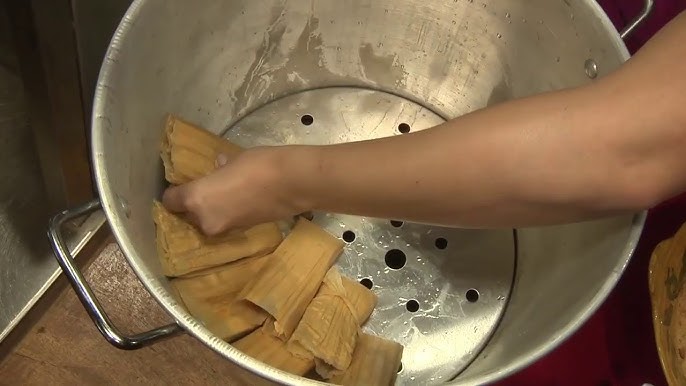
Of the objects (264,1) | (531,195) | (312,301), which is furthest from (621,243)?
(264,1)

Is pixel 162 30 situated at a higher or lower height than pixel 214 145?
higher

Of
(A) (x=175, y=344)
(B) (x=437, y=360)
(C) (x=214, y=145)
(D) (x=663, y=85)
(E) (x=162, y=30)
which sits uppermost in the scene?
(D) (x=663, y=85)

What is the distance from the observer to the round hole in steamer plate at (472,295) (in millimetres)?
691

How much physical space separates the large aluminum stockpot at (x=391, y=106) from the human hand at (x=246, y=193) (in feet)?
0.17

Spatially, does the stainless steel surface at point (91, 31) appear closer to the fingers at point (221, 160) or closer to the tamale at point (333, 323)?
the fingers at point (221, 160)

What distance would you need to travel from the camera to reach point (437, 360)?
2.19ft

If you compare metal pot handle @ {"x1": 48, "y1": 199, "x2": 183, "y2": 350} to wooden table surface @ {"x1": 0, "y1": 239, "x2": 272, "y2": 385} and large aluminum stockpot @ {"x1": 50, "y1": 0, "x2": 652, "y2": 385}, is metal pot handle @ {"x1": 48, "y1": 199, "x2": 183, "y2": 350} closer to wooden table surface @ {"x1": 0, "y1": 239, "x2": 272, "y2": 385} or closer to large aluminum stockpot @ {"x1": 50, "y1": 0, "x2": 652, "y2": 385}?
large aluminum stockpot @ {"x1": 50, "y1": 0, "x2": 652, "y2": 385}

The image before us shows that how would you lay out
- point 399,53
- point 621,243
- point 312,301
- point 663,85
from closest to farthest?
point 663,85, point 621,243, point 312,301, point 399,53

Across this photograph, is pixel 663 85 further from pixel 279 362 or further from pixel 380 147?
pixel 279 362

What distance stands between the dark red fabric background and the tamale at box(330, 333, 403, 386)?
201 mm

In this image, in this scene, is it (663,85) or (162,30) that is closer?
(663,85)

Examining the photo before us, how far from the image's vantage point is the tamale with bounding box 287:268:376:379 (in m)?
0.59

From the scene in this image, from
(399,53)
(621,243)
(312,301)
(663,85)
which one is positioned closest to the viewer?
(663,85)

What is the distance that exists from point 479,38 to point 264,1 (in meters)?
0.21
